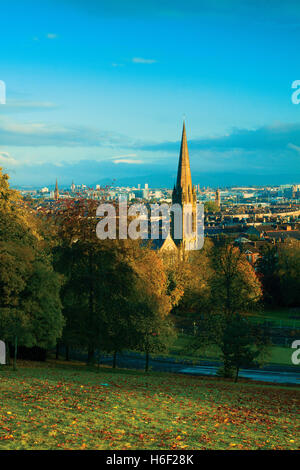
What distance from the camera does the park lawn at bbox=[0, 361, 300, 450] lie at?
12.1 metres

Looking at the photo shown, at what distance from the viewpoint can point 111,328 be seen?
97.6ft

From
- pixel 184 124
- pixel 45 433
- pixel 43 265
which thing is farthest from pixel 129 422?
pixel 184 124

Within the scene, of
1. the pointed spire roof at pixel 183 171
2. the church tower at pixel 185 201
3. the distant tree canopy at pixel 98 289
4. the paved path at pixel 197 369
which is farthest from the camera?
Result: the pointed spire roof at pixel 183 171

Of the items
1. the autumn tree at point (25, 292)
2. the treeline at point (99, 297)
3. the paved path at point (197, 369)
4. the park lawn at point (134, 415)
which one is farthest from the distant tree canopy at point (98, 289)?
the park lawn at point (134, 415)

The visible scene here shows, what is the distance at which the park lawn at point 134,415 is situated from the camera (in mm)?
12055

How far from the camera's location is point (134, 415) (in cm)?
1499

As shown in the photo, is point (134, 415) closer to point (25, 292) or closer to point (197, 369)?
point (25, 292)

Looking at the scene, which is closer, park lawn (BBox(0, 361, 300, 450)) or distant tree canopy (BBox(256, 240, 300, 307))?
park lawn (BBox(0, 361, 300, 450))

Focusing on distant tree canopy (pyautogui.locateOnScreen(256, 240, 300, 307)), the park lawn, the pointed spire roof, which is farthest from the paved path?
the pointed spire roof

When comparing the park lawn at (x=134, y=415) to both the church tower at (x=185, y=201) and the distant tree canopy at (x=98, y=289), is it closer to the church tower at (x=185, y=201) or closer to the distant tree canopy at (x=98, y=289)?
the distant tree canopy at (x=98, y=289)

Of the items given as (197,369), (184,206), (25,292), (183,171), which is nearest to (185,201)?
(184,206)

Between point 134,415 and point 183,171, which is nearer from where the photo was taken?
point 134,415

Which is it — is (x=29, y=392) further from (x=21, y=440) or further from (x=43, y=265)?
(x=43, y=265)

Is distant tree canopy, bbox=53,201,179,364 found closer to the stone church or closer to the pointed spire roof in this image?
the stone church
